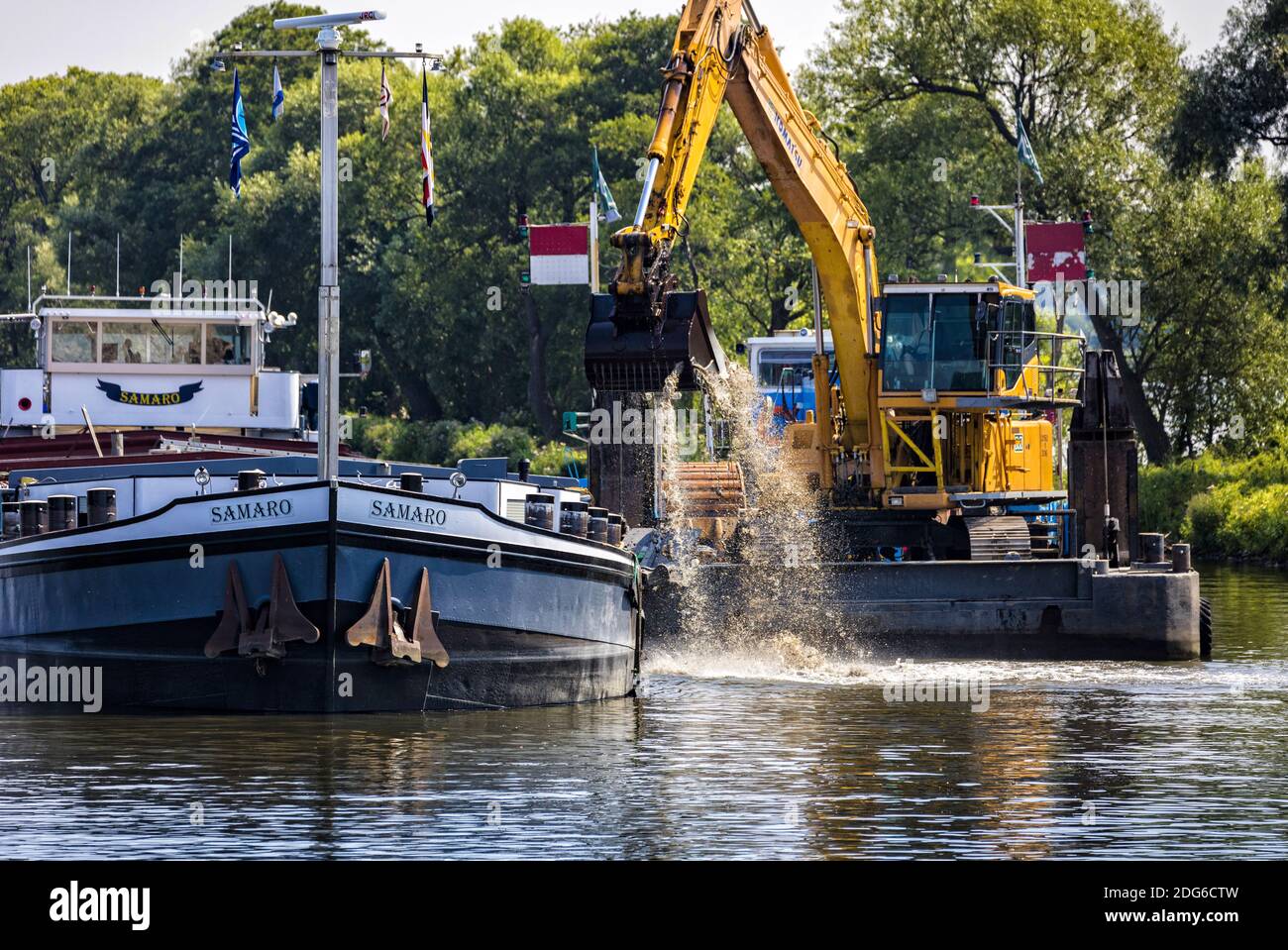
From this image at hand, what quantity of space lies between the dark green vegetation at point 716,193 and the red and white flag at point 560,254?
966cm

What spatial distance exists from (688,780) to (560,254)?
76.8 feet

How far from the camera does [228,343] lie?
3938cm

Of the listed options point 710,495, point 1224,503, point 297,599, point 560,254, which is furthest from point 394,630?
point 1224,503

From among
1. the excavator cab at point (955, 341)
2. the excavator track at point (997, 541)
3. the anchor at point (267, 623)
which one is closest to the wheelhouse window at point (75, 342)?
the excavator cab at point (955, 341)

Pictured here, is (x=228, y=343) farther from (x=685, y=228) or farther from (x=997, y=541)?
(x=997, y=541)

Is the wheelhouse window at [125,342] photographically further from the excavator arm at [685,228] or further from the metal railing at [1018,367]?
the metal railing at [1018,367]

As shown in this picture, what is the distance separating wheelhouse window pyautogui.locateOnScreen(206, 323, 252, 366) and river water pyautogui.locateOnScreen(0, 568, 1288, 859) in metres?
16.3

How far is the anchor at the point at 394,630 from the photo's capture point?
20766 mm

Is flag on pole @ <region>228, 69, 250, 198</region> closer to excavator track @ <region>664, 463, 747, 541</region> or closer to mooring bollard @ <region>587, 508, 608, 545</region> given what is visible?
mooring bollard @ <region>587, 508, 608, 545</region>
